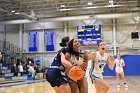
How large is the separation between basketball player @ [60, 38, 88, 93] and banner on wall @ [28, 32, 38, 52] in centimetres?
2465

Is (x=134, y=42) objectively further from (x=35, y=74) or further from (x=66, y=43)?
(x=66, y=43)

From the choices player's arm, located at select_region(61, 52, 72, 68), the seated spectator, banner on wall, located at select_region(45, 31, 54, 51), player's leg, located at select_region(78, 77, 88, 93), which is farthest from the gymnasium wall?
player's arm, located at select_region(61, 52, 72, 68)

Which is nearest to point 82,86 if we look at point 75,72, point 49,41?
point 75,72

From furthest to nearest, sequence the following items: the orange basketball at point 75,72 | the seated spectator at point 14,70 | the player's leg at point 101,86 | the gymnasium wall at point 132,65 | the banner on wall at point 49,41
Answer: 1. the banner on wall at point 49,41
2. the gymnasium wall at point 132,65
3. the seated spectator at point 14,70
4. the player's leg at point 101,86
5. the orange basketball at point 75,72

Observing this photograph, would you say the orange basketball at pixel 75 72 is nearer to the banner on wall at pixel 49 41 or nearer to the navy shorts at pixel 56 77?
the navy shorts at pixel 56 77

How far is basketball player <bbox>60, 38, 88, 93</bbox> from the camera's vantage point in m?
5.27

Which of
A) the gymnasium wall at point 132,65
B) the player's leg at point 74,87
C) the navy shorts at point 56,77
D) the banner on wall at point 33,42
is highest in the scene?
the banner on wall at point 33,42

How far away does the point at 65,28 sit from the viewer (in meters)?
29.3

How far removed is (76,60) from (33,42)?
2495cm

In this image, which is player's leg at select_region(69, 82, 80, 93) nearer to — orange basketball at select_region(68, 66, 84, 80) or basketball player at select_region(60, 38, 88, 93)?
basketball player at select_region(60, 38, 88, 93)

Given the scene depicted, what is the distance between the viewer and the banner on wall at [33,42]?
98.1 ft

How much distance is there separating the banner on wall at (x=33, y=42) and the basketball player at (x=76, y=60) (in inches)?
970

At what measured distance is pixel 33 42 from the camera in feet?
98.3

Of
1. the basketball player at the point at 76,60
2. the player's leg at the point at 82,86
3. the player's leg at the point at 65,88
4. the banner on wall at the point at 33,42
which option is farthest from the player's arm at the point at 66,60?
the banner on wall at the point at 33,42
